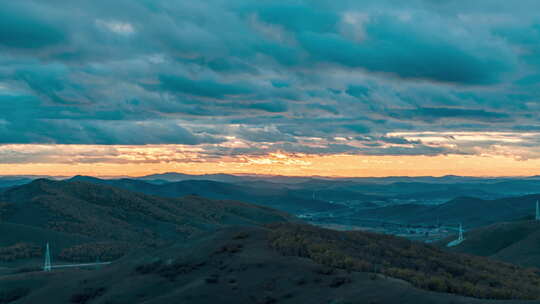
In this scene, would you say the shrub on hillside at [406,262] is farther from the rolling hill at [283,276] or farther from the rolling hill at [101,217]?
the rolling hill at [101,217]

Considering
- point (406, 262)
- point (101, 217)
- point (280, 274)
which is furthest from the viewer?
point (101, 217)

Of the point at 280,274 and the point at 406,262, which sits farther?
the point at 406,262

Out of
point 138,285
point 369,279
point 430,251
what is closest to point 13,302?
point 138,285

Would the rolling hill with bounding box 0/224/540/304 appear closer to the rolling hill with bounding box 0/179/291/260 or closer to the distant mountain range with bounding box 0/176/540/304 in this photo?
the distant mountain range with bounding box 0/176/540/304

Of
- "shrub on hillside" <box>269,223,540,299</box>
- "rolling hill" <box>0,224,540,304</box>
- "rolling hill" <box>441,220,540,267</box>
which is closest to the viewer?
"rolling hill" <box>0,224,540,304</box>

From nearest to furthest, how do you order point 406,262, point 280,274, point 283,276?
point 283,276, point 280,274, point 406,262

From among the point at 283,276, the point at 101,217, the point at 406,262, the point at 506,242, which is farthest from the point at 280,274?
the point at 101,217

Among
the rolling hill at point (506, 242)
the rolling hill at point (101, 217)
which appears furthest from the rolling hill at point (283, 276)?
the rolling hill at point (506, 242)

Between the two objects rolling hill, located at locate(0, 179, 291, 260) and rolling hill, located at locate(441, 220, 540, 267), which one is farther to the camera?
rolling hill, located at locate(0, 179, 291, 260)

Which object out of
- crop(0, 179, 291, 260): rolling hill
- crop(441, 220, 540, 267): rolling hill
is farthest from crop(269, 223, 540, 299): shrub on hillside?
crop(0, 179, 291, 260): rolling hill

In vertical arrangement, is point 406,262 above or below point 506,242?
above

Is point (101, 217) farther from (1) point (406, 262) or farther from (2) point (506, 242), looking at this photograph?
(1) point (406, 262)

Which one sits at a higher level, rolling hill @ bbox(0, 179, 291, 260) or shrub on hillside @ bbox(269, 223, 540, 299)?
shrub on hillside @ bbox(269, 223, 540, 299)
